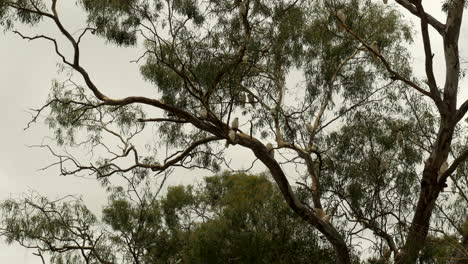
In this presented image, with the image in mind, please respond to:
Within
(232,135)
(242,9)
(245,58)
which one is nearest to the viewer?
(232,135)

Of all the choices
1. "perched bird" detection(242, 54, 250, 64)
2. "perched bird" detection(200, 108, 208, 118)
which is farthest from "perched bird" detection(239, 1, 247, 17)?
"perched bird" detection(200, 108, 208, 118)

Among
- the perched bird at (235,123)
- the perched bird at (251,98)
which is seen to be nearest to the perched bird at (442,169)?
the perched bird at (235,123)

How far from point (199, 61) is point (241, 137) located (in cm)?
124

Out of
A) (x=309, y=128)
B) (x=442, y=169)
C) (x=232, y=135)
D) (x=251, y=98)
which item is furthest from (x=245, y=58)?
(x=442, y=169)

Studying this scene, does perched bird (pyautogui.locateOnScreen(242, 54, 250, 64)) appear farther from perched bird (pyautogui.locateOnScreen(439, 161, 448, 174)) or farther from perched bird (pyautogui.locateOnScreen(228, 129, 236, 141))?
perched bird (pyautogui.locateOnScreen(439, 161, 448, 174))

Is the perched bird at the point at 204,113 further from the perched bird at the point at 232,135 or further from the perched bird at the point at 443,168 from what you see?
the perched bird at the point at 443,168

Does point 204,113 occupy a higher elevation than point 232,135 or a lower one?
higher

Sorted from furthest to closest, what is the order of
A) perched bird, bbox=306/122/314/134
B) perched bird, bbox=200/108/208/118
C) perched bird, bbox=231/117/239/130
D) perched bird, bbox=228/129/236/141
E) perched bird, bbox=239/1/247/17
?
perched bird, bbox=306/122/314/134 < perched bird, bbox=239/1/247/17 < perched bird, bbox=200/108/208/118 < perched bird, bbox=231/117/239/130 < perched bird, bbox=228/129/236/141

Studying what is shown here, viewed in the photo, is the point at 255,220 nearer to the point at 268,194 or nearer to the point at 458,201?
the point at 268,194

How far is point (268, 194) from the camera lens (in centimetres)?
997

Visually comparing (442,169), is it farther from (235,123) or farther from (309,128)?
(309,128)

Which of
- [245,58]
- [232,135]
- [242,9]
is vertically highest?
[242,9]

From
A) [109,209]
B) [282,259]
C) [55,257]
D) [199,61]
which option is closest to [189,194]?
[109,209]

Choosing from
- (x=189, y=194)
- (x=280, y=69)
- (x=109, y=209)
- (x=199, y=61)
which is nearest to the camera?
(x=199, y=61)
